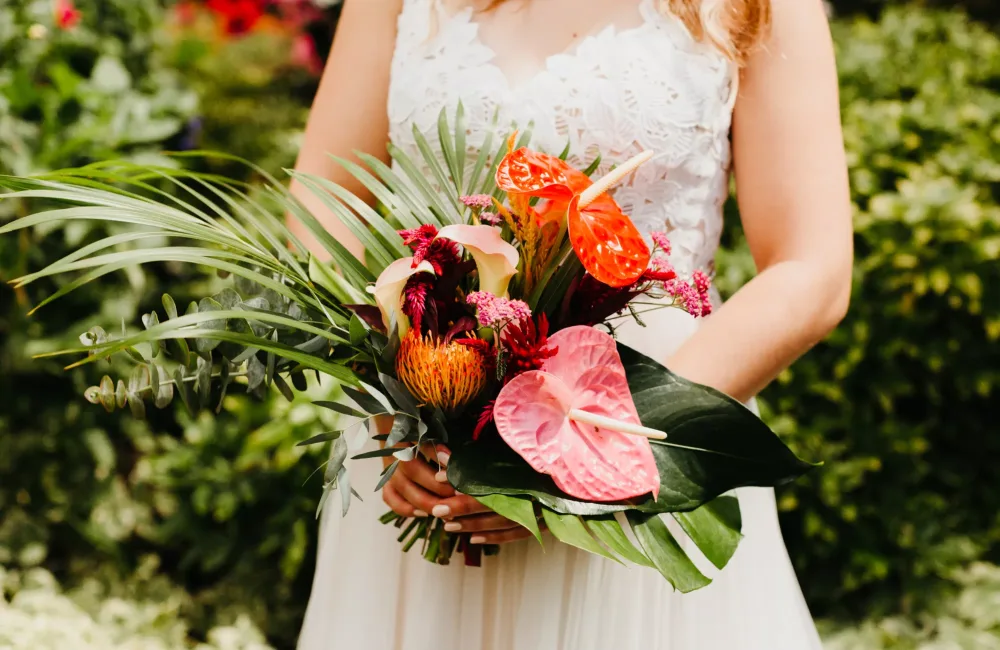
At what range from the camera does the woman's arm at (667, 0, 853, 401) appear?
120 cm

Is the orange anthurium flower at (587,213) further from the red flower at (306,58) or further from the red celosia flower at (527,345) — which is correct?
the red flower at (306,58)

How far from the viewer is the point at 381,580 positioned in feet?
4.32

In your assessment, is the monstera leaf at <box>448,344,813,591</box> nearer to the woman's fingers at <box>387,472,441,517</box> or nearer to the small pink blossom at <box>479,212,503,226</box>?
the woman's fingers at <box>387,472,441,517</box>

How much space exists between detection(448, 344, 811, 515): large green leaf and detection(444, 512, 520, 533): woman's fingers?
0.11 metres

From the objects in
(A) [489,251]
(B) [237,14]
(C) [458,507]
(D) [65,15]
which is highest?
(D) [65,15]

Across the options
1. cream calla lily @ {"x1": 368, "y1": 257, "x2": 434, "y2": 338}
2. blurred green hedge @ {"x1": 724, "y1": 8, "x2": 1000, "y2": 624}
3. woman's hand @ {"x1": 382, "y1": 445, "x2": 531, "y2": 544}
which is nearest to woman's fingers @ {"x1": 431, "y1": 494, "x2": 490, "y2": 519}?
woman's hand @ {"x1": 382, "y1": 445, "x2": 531, "y2": 544}

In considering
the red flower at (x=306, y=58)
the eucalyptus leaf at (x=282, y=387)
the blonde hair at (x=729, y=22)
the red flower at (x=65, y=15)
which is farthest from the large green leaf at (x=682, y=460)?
the red flower at (x=306, y=58)

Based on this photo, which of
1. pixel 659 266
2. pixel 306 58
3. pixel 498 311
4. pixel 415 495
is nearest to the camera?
pixel 498 311

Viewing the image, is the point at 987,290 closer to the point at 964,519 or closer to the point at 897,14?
the point at 964,519

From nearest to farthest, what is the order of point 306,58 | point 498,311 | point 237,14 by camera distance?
point 498,311 < point 306,58 < point 237,14

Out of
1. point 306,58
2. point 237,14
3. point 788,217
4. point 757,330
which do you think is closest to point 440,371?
point 757,330

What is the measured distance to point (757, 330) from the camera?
1.20 metres

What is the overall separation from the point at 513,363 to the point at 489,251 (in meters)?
0.13

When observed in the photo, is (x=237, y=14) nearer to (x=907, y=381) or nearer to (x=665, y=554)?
(x=907, y=381)
